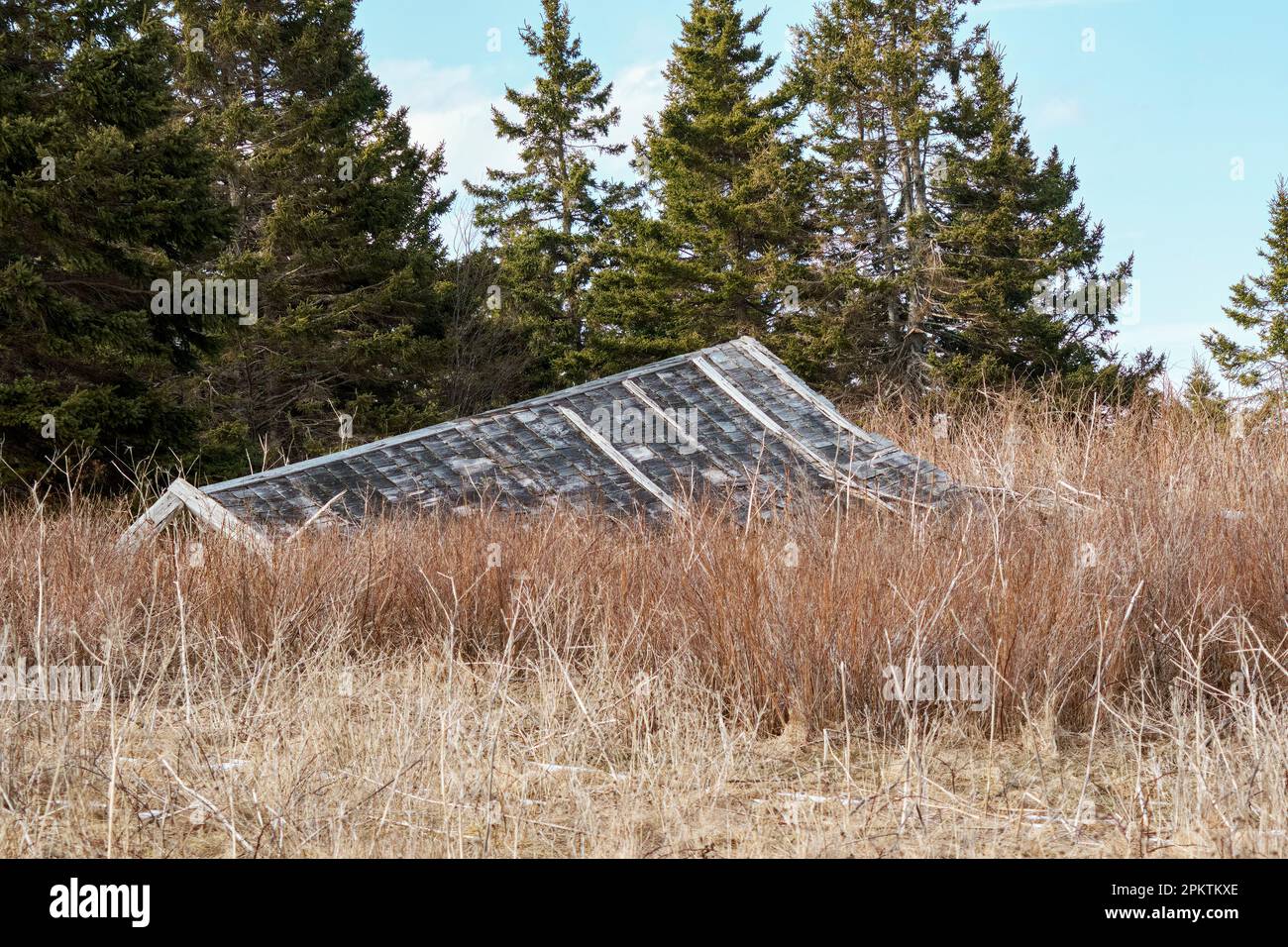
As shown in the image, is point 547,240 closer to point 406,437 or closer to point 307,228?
point 307,228

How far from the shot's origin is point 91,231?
43.1 ft

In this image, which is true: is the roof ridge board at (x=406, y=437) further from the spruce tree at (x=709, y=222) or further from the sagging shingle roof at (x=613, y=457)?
the spruce tree at (x=709, y=222)

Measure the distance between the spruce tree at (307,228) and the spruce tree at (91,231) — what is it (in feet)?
27.3

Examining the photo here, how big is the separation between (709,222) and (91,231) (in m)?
20.7

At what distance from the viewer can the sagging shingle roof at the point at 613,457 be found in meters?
9.50

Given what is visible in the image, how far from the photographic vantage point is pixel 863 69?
29.0m

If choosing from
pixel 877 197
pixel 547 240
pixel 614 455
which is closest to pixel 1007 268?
pixel 877 197

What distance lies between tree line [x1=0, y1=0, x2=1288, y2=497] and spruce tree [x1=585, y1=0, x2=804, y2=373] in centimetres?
10

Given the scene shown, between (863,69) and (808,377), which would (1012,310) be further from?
(863,69)

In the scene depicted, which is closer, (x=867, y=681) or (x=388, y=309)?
(x=867, y=681)

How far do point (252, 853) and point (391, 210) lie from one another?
22480 mm

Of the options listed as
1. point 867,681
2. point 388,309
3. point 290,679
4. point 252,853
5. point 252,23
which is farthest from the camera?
point 388,309

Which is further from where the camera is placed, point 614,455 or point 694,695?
point 614,455
